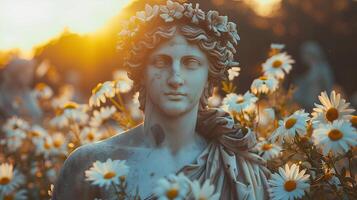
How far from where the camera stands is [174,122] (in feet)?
11.6

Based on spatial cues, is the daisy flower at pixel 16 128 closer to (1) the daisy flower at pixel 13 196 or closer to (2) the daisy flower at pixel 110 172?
(1) the daisy flower at pixel 13 196

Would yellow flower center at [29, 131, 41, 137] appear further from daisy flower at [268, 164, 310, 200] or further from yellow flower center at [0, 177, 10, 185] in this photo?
daisy flower at [268, 164, 310, 200]

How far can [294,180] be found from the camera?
138 inches

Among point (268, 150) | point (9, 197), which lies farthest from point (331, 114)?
point (9, 197)

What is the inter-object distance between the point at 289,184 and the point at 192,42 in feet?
2.57

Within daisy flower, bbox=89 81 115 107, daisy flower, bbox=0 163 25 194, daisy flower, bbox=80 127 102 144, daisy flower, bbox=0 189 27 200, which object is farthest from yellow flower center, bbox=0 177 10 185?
daisy flower, bbox=80 127 102 144

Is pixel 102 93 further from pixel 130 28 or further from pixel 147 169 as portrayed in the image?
pixel 147 169

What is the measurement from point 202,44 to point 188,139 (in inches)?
18.2

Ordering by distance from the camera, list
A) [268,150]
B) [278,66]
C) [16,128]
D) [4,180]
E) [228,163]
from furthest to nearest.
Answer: [16,128], [278,66], [4,180], [268,150], [228,163]

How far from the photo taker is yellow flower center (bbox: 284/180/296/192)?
137 inches

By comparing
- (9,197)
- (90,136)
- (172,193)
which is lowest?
(172,193)

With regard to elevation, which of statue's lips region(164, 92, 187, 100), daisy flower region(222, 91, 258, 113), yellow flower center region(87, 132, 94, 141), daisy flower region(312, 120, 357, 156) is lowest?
daisy flower region(312, 120, 357, 156)

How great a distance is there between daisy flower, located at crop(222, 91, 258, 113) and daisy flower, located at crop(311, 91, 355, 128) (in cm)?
81

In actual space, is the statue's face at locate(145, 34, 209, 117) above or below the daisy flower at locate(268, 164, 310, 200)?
above
